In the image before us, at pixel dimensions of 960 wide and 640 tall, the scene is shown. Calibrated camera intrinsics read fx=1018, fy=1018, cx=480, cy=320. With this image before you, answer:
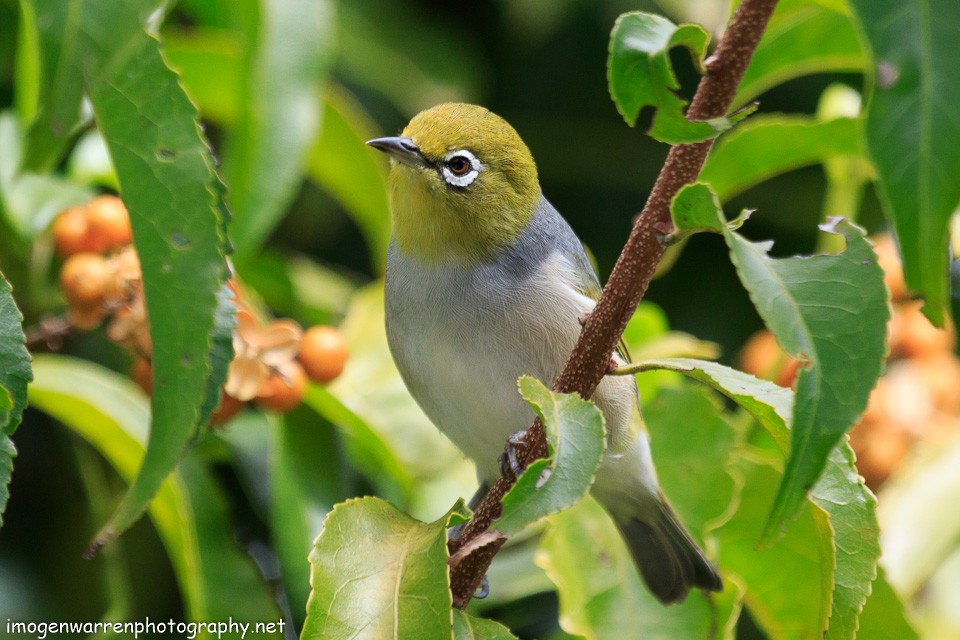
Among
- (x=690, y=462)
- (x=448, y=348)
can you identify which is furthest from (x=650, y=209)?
(x=690, y=462)

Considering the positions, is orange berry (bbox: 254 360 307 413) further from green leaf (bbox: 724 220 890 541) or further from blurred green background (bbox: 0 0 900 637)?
green leaf (bbox: 724 220 890 541)

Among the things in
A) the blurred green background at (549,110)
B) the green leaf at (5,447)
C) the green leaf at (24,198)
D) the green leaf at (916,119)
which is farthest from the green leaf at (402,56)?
the green leaf at (916,119)

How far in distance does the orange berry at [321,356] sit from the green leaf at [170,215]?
1011 mm

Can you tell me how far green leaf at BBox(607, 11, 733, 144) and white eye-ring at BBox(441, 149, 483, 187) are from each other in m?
0.99

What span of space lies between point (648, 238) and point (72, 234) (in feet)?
5.10

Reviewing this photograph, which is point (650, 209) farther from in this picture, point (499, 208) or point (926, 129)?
point (499, 208)

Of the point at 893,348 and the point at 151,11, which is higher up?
the point at 151,11

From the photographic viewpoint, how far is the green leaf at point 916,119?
112cm

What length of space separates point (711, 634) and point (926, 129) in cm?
148

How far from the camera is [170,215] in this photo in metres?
1.41

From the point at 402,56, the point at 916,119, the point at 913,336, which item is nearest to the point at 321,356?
the point at 916,119

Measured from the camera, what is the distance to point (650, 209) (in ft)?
4.79

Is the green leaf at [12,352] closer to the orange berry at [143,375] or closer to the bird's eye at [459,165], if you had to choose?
the orange berry at [143,375]

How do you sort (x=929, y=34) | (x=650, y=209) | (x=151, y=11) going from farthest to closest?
(x=650, y=209)
(x=151, y=11)
(x=929, y=34)
